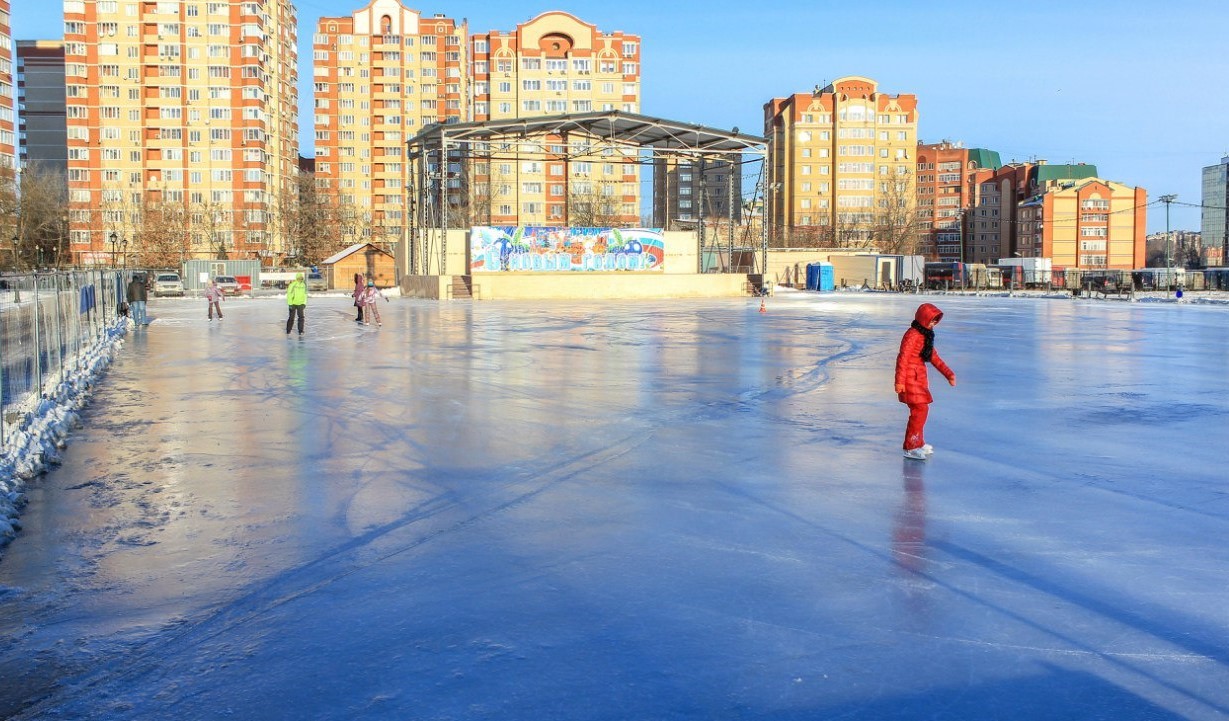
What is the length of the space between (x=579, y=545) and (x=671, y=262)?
4831 cm

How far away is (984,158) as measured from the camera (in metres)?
174

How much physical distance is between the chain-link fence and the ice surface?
0.84m

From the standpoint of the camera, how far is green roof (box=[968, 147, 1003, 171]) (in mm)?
171875

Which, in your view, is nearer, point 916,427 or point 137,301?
point 916,427

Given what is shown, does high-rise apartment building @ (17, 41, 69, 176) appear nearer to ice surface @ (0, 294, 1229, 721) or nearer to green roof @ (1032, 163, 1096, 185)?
green roof @ (1032, 163, 1096, 185)

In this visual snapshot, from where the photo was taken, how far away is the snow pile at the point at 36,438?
Result: 709cm

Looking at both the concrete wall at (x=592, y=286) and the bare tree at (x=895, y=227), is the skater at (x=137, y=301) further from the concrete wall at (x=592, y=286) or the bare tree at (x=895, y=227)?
the bare tree at (x=895, y=227)

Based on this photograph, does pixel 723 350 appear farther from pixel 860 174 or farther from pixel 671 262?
pixel 860 174

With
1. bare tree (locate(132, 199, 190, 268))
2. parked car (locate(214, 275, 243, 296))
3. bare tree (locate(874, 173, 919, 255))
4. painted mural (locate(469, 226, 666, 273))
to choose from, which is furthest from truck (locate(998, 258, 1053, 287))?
bare tree (locate(132, 199, 190, 268))

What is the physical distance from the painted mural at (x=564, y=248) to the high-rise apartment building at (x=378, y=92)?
8462 cm

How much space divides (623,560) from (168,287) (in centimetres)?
6021

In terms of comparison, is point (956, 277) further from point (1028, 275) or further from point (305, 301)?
point (305, 301)

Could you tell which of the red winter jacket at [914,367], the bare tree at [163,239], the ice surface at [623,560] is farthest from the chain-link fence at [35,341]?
the bare tree at [163,239]

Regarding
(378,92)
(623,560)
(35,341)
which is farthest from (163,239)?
(623,560)
